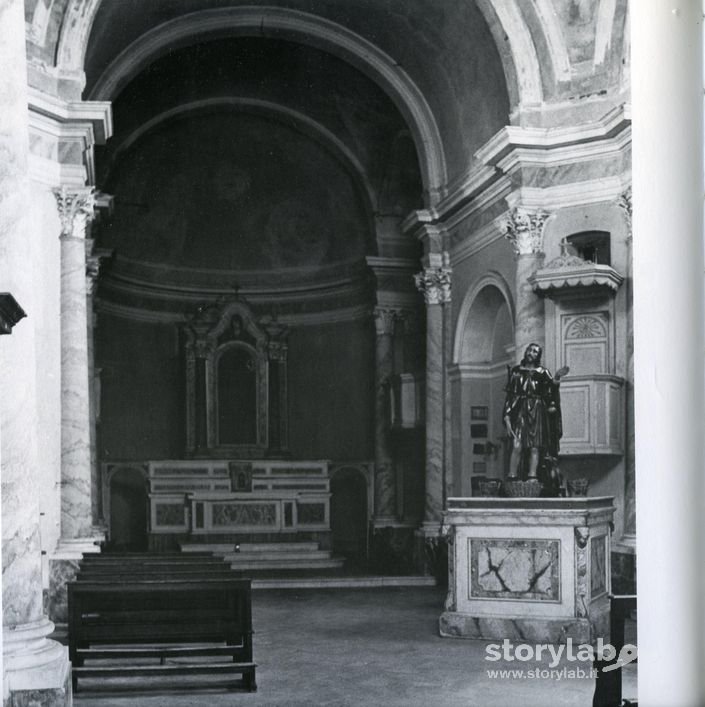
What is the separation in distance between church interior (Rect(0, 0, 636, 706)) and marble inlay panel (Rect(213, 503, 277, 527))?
3cm

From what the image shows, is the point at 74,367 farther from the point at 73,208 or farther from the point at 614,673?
the point at 614,673

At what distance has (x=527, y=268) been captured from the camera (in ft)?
39.5

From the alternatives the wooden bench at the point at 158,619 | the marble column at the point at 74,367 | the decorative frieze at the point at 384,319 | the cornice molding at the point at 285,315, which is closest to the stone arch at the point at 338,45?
the decorative frieze at the point at 384,319

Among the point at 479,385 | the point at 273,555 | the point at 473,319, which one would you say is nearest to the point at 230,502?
the point at 273,555

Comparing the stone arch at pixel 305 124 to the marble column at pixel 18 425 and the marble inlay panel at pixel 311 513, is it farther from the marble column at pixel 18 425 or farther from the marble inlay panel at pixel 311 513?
the marble column at pixel 18 425

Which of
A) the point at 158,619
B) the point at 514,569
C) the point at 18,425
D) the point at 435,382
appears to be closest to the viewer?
the point at 18,425

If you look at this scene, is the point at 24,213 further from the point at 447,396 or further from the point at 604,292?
the point at 447,396

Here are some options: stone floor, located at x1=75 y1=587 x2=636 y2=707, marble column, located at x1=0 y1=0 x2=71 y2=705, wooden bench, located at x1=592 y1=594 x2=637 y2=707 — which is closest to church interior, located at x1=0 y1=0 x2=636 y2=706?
marble column, located at x1=0 y1=0 x2=71 y2=705

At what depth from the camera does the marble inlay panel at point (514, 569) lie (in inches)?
352

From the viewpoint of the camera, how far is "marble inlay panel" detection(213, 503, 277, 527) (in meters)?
15.3

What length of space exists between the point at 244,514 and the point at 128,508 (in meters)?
2.44

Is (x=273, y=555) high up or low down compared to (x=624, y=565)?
down

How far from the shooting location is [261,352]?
58.6 ft

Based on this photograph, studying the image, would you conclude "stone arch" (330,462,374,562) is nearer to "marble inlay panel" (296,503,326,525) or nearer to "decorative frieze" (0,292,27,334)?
"marble inlay panel" (296,503,326,525)
